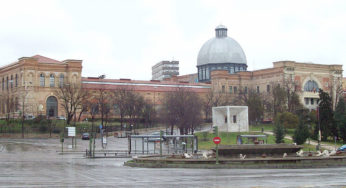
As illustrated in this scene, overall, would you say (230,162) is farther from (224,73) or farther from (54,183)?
(224,73)

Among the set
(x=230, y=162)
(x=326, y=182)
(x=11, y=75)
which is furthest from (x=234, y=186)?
(x=11, y=75)

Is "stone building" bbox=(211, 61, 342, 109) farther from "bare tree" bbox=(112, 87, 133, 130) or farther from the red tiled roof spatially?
the red tiled roof

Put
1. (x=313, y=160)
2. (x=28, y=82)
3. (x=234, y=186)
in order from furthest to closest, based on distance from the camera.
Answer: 1. (x=28, y=82)
2. (x=313, y=160)
3. (x=234, y=186)

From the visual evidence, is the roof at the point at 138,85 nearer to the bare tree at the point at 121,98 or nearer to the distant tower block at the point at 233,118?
the bare tree at the point at 121,98

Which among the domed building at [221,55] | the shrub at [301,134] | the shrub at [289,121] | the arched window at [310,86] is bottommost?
the shrub at [301,134]

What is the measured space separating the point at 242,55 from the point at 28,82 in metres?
56.4

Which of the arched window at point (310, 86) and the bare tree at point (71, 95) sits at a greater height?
the arched window at point (310, 86)

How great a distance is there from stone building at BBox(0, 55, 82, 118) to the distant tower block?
120 feet

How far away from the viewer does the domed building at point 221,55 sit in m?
132

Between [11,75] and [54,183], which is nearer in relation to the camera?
[54,183]

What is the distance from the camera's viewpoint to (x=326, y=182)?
25.0m

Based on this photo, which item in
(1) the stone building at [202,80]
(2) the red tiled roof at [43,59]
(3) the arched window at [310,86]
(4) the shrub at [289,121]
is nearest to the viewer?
(4) the shrub at [289,121]

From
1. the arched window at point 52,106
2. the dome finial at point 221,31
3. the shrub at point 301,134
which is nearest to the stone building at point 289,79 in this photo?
the dome finial at point 221,31

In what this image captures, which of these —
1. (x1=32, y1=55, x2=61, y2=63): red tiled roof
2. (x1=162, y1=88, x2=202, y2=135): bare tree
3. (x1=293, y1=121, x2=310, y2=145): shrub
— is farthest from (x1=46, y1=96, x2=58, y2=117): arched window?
(x1=293, y1=121, x2=310, y2=145): shrub
